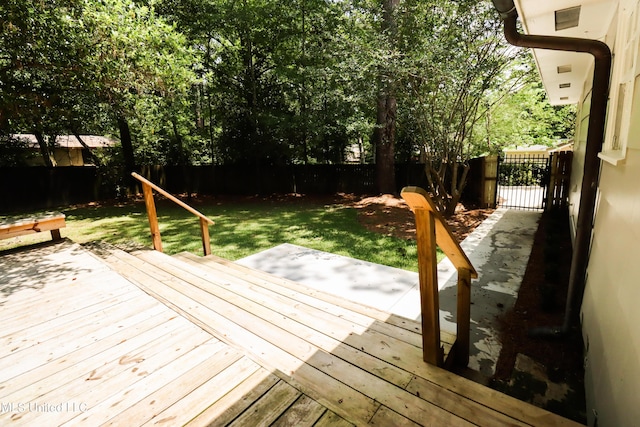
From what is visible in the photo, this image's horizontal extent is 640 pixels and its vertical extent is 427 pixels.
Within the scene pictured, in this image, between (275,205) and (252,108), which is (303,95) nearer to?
(252,108)

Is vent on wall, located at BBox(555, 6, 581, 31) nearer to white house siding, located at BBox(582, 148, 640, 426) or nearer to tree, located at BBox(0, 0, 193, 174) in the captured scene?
white house siding, located at BBox(582, 148, 640, 426)

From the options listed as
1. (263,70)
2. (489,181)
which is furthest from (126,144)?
(489,181)

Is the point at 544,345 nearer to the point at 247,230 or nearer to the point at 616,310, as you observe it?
the point at 616,310

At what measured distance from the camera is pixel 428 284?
177 centimetres

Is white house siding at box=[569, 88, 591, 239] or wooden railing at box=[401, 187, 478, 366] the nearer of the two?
wooden railing at box=[401, 187, 478, 366]

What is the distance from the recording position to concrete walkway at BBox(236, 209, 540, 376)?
2.91 metres

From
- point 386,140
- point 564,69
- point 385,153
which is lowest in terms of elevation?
point 385,153

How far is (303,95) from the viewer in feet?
35.8

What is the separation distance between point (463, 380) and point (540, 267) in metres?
3.31

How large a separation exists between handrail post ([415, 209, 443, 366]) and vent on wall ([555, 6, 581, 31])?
→ 2.65m

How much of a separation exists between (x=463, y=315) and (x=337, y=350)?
0.89 m

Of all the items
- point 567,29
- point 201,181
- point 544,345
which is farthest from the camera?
point 201,181

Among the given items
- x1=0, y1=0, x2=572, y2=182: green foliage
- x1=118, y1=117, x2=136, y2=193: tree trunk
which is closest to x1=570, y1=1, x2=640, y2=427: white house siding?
x1=0, y1=0, x2=572, y2=182: green foliage

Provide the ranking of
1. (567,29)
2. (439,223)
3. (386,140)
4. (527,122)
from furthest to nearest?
(527,122) → (386,140) → (567,29) → (439,223)
